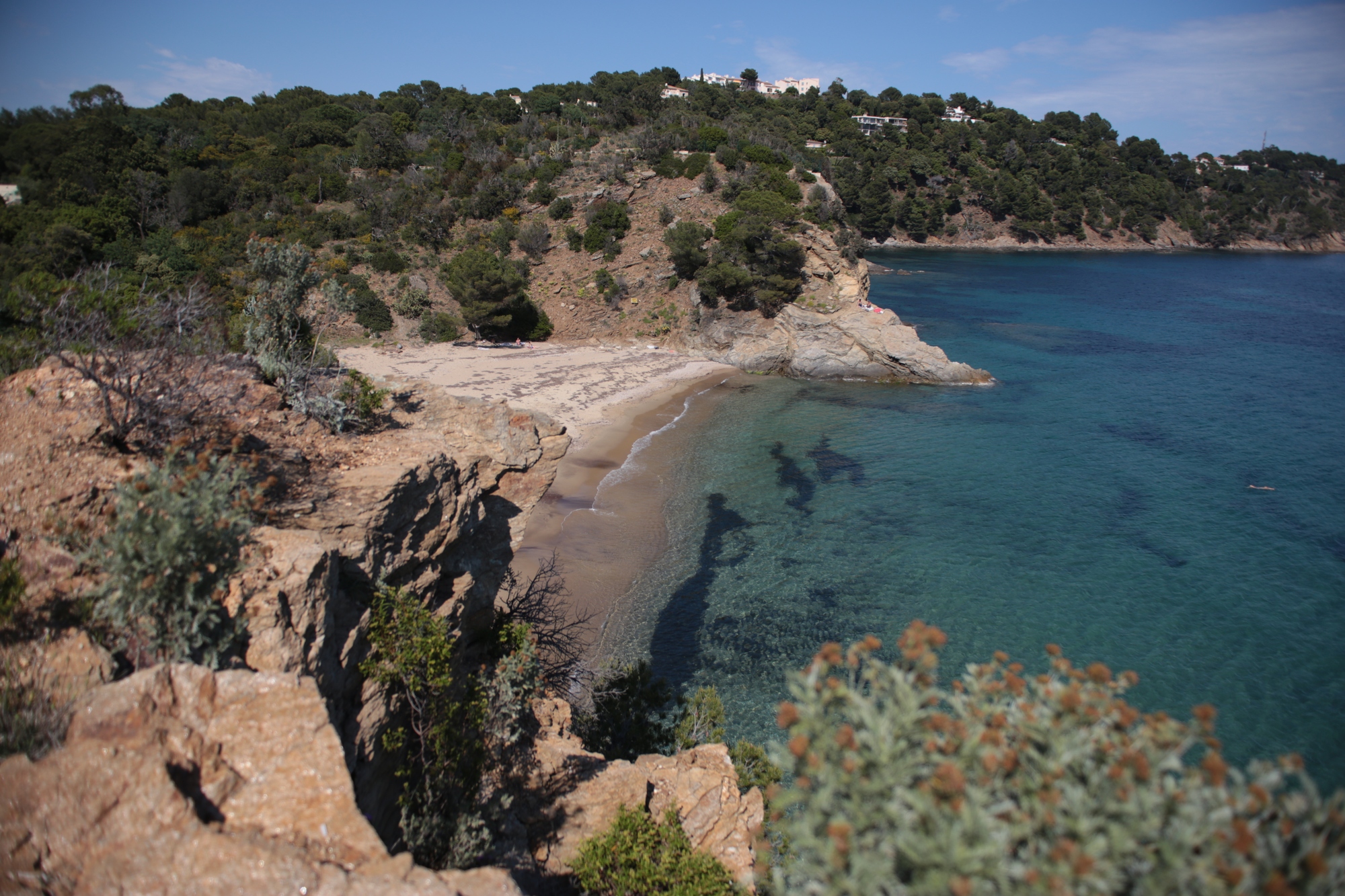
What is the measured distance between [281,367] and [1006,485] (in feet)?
79.7

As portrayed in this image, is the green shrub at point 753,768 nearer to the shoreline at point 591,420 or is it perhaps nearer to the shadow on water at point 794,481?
the shoreline at point 591,420

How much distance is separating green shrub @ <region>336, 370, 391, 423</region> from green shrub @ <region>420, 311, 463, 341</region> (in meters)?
27.7

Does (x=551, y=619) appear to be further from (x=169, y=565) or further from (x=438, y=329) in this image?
(x=438, y=329)

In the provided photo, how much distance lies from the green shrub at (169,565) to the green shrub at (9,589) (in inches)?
23.3

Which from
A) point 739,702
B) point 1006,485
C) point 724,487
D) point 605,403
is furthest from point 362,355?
point 1006,485

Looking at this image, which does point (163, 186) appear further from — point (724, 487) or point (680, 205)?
point (724, 487)

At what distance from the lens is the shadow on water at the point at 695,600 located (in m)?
15.8

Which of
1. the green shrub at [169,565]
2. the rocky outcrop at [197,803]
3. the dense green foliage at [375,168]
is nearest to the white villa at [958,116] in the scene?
the dense green foliage at [375,168]

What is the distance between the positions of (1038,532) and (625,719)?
1618cm

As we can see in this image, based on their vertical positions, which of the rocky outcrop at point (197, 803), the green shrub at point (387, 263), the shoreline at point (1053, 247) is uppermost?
the shoreline at point (1053, 247)

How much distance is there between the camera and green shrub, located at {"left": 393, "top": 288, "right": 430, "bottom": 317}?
39.5m

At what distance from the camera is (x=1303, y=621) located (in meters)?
17.5

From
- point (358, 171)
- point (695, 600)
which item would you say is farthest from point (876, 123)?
point (695, 600)

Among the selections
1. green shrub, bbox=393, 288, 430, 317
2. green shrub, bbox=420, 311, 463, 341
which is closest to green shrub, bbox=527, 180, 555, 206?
green shrub, bbox=393, 288, 430, 317
